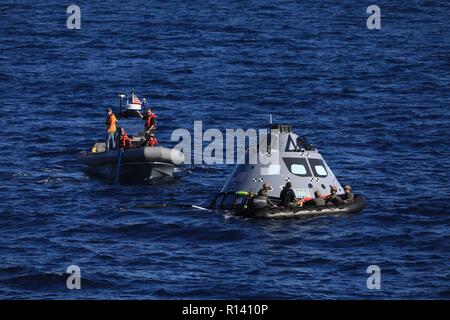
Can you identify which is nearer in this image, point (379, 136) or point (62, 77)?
point (379, 136)

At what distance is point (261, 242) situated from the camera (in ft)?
133

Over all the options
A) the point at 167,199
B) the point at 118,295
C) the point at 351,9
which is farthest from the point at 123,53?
the point at 118,295

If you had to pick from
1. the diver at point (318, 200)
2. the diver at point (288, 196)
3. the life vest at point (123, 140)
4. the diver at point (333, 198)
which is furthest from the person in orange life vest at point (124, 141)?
the diver at point (333, 198)

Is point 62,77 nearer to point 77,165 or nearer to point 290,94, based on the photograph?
point 290,94

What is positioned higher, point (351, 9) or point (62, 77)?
point (351, 9)

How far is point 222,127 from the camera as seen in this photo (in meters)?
67.2

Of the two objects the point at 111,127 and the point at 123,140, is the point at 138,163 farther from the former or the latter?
the point at 111,127

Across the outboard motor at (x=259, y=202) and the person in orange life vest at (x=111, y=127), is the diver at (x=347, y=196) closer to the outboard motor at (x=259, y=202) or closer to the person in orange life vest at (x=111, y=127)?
the outboard motor at (x=259, y=202)

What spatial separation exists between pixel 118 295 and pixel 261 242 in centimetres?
817

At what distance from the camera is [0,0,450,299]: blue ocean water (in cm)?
3684

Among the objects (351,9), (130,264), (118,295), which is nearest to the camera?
(118,295)

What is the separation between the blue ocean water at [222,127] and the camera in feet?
121

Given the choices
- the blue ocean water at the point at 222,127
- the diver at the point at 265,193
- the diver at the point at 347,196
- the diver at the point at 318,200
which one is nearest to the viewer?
the blue ocean water at the point at 222,127

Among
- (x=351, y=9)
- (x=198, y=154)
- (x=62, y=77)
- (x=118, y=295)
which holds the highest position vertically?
(x=351, y=9)
